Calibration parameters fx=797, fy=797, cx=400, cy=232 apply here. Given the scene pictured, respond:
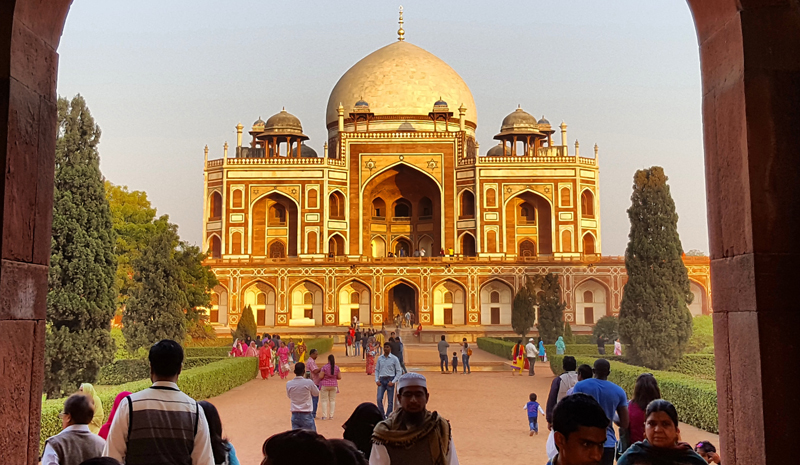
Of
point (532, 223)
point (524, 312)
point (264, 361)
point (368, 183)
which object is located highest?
point (368, 183)

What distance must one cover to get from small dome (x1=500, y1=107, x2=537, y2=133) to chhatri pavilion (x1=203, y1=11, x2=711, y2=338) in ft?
0.34

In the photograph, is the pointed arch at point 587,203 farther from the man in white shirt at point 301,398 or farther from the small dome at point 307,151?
the man in white shirt at point 301,398

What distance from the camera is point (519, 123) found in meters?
38.4

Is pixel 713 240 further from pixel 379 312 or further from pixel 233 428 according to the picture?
pixel 379 312

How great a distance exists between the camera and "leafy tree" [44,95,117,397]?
1099 centimetres

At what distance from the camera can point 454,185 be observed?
3744 cm

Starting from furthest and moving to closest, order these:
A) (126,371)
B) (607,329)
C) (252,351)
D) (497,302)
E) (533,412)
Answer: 1. (497,302)
2. (607,329)
3. (252,351)
4. (126,371)
5. (533,412)

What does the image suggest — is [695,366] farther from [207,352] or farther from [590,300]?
[590,300]

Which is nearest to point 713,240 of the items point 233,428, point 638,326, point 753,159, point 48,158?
point 753,159

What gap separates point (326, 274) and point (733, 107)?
30842 mm

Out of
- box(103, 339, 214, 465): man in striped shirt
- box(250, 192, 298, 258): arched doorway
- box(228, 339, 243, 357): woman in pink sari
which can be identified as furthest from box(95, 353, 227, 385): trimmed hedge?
box(250, 192, 298, 258): arched doorway

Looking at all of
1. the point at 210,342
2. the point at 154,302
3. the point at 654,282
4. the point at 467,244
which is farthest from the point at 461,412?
the point at 467,244

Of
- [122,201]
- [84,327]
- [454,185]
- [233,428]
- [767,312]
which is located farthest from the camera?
[454,185]

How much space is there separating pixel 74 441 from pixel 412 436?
5.34ft
